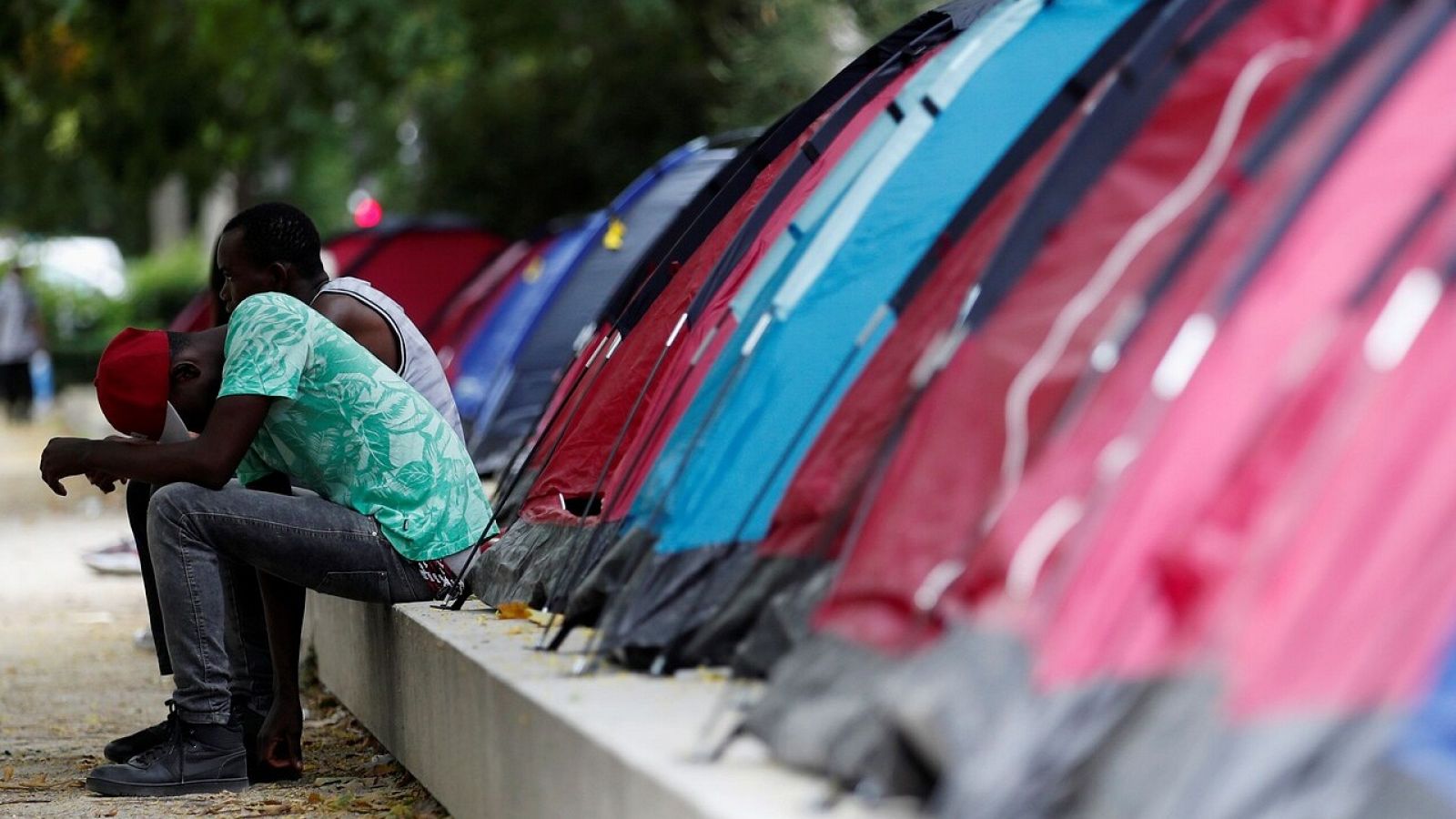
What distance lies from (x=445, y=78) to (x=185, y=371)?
16.0m

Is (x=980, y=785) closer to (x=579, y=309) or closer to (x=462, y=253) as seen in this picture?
(x=579, y=309)

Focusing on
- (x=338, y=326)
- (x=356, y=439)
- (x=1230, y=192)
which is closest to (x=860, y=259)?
(x=356, y=439)

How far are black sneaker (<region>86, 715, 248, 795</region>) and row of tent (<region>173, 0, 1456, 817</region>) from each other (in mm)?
685

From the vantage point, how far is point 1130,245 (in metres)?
3.54

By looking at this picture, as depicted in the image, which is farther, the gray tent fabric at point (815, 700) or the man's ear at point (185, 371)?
the man's ear at point (185, 371)

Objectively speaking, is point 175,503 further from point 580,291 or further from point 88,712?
point 580,291

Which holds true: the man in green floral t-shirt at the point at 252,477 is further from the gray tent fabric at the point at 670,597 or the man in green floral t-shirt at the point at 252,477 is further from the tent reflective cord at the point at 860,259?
the gray tent fabric at the point at 670,597

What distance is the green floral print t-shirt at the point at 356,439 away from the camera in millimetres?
4738

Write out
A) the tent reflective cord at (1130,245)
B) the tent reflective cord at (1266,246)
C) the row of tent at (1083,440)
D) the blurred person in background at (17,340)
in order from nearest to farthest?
the row of tent at (1083,440) → the tent reflective cord at (1266,246) → the tent reflective cord at (1130,245) → the blurred person in background at (17,340)

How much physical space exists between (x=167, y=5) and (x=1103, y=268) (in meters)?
14.3

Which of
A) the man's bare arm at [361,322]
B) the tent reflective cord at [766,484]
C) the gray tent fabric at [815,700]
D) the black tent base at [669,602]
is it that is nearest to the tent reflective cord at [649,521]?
the black tent base at [669,602]

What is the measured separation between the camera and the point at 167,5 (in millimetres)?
16578

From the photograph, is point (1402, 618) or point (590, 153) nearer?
point (1402, 618)

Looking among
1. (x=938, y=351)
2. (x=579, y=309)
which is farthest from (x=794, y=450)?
(x=579, y=309)
